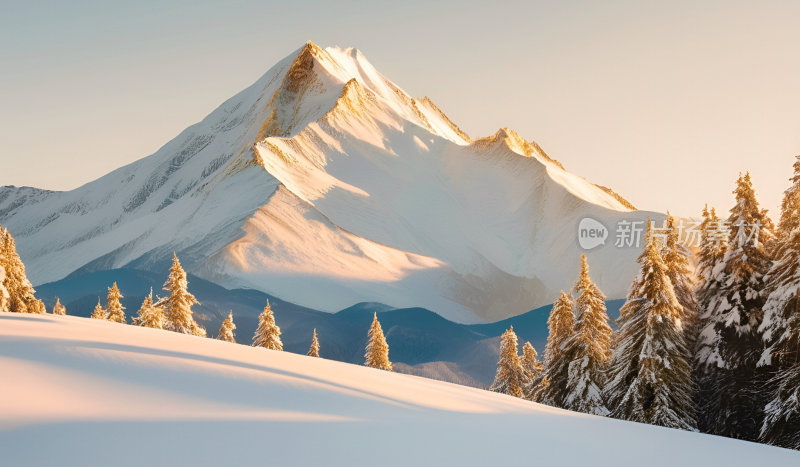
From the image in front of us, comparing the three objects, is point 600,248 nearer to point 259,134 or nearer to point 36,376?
point 259,134

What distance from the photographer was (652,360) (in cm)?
2292

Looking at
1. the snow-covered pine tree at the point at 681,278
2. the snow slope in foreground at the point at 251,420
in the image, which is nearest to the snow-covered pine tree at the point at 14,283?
the snow slope in foreground at the point at 251,420

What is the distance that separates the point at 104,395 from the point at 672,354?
68.9 feet

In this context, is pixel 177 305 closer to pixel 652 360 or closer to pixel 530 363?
pixel 530 363

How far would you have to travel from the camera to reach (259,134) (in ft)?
481

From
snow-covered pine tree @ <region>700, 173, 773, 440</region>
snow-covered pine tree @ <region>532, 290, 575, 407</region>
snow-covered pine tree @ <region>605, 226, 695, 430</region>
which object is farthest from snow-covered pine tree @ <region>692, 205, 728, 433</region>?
snow-covered pine tree @ <region>532, 290, 575, 407</region>

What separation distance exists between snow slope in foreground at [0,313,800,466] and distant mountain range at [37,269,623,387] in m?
66.2

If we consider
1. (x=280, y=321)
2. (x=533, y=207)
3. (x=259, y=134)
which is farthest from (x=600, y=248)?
(x=259, y=134)

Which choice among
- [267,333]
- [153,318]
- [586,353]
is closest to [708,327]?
[586,353]

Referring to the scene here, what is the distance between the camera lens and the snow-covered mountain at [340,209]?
343 feet

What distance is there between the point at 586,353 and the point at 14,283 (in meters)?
30.7

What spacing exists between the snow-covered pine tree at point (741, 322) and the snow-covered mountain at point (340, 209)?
74443 millimetres

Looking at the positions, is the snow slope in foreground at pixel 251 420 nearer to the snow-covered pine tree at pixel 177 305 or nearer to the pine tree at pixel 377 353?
the snow-covered pine tree at pixel 177 305

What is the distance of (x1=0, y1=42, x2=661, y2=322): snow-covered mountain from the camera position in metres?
105
